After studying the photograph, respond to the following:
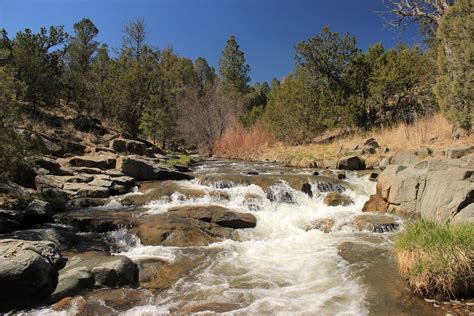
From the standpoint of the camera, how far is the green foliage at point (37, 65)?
1925 centimetres

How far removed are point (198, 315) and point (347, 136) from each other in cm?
2144

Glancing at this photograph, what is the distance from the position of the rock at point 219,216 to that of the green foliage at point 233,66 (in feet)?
136

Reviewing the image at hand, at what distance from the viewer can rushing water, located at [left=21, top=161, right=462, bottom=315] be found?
550 cm

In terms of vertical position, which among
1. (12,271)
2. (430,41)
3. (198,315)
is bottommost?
(198,315)

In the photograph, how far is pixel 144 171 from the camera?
14.9 meters

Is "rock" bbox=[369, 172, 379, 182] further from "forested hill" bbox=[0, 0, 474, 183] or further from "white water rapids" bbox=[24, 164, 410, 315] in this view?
"forested hill" bbox=[0, 0, 474, 183]

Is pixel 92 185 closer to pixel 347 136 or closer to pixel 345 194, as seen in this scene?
pixel 345 194

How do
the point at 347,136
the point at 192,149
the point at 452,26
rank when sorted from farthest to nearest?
the point at 192,149
the point at 347,136
the point at 452,26

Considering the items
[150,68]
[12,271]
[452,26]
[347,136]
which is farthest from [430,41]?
[12,271]

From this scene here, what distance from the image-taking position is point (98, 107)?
27172 millimetres

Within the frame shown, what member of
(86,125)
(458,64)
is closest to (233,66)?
(86,125)

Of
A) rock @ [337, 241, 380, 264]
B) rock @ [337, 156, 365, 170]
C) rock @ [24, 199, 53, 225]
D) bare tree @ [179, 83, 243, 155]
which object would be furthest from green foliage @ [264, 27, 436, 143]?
rock @ [24, 199, 53, 225]

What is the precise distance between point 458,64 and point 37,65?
19.2m

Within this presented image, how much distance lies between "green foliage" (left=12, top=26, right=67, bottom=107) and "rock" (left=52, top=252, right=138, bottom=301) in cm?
1520
